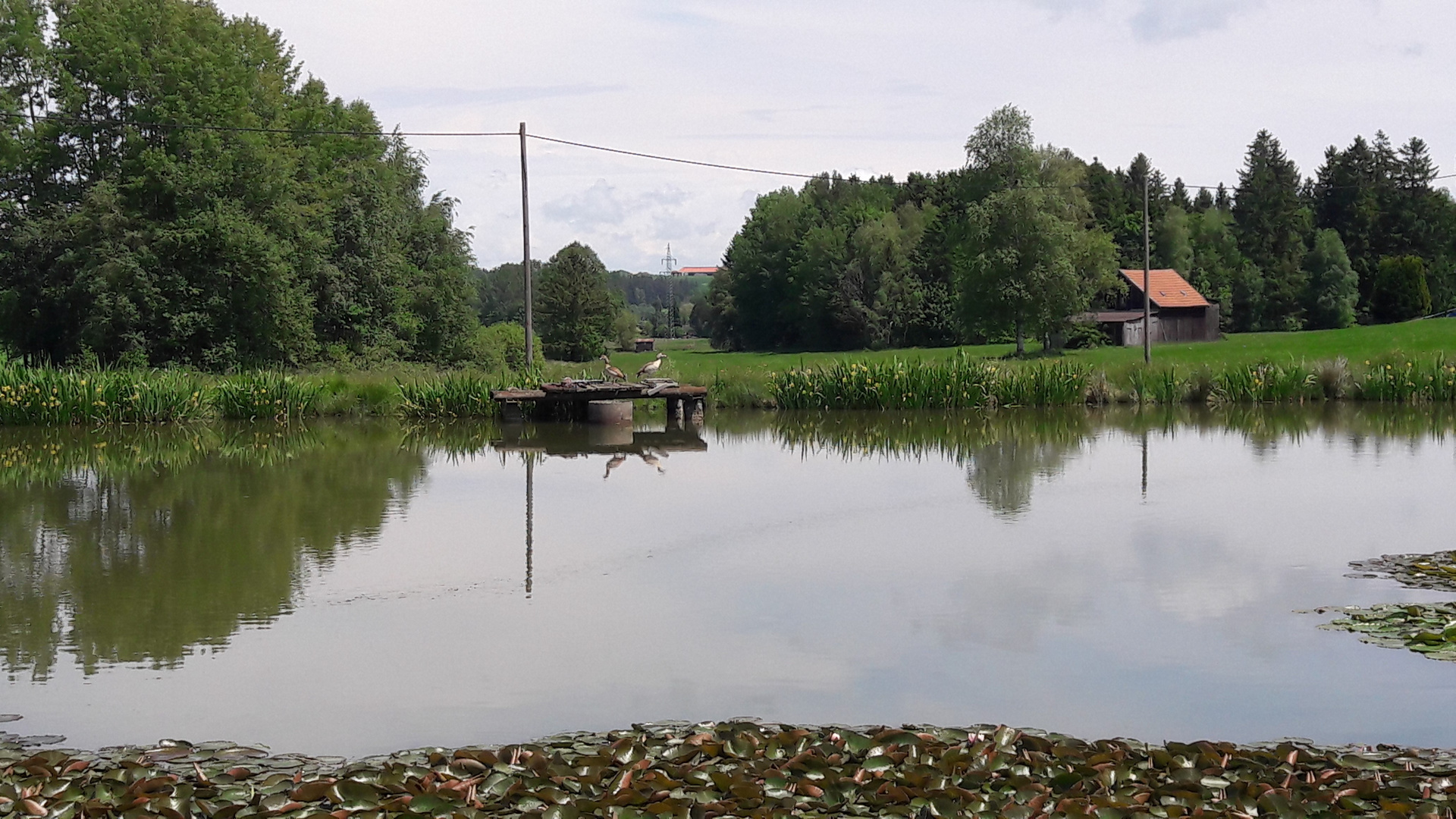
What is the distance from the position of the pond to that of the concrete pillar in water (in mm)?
6084

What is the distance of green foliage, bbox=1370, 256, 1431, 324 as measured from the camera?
63750 mm

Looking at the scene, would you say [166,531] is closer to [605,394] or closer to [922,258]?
[605,394]

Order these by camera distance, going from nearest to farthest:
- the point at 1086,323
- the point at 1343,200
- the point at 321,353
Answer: the point at 321,353, the point at 1086,323, the point at 1343,200

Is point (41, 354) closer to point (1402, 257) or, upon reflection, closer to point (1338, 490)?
point (1338, 490)

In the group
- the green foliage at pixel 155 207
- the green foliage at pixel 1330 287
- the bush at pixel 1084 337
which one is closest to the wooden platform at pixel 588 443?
the green foliage at pixel 155 207

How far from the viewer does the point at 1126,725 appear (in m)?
6.09

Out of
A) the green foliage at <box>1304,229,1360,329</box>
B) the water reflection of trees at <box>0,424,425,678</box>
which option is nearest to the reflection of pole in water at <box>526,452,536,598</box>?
the water reflection of trees at <box>0,424,425,678</box>

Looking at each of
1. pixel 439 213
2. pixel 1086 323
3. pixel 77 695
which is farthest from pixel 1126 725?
pixel 1086 323

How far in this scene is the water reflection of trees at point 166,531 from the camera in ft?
27.0

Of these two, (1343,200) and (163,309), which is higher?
(1343,200)

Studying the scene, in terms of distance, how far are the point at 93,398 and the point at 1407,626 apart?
22229mm

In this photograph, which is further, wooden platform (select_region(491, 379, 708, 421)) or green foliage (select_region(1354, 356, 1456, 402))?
green foliage (select_region(1354, 356, 1456, 402))

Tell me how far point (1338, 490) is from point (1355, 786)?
9.56 meters

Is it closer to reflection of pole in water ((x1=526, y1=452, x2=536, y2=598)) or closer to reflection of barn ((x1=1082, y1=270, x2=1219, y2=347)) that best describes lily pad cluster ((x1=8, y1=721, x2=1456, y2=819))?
reflection of pole in water ((x1=526, y1=452, x2=536, y2=598))
